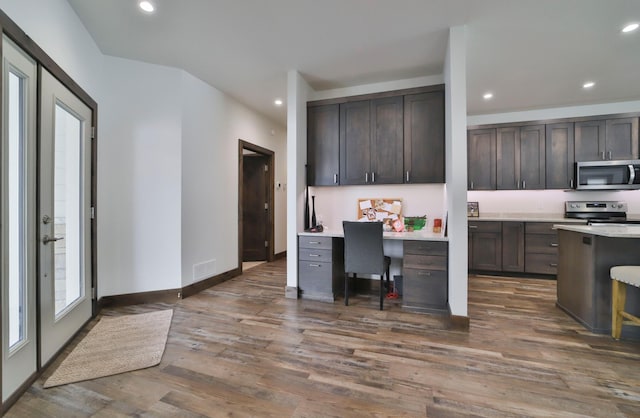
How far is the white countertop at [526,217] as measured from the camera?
436 centimetres

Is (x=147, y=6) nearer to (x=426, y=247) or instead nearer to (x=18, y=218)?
(x=18, y=218)

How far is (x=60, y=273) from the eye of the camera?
235cm

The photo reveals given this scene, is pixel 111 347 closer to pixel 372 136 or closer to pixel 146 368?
pixel 146 368

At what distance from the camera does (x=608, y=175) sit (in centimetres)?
430

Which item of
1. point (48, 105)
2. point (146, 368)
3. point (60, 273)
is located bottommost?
point (146, 368)

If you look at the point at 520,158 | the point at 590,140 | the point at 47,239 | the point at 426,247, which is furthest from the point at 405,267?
the point at 590,140

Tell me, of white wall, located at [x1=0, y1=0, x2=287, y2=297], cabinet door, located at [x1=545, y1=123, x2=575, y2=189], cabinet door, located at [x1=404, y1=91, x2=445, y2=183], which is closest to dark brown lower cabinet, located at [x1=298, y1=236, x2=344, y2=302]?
cabinet door, located at [x1=404, y1=91, x2=445, y2=183]

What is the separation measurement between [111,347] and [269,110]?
4.08 meters

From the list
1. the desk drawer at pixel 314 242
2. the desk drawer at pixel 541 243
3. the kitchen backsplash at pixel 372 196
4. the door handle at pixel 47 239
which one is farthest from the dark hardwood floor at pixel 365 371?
the desk drawer at pixel 541 243

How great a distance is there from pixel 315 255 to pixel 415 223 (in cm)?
138

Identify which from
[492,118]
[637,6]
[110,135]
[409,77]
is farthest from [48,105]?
[492,118]

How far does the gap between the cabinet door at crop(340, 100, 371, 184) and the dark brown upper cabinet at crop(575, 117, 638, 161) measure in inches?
142

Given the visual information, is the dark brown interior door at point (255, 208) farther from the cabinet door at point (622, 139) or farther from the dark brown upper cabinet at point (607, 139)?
the cabinet door at point (622, 139)

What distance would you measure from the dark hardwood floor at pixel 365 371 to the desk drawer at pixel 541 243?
1705 mm
